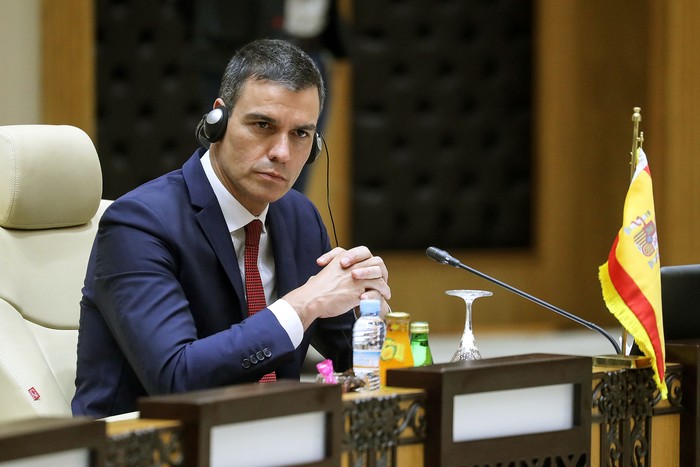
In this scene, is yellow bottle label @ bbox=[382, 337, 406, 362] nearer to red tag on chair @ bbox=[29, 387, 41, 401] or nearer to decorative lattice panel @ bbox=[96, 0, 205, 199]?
red tag on chair @ bbox=[29, 387, 41, 401]

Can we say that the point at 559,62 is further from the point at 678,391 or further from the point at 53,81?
the point at 678,391

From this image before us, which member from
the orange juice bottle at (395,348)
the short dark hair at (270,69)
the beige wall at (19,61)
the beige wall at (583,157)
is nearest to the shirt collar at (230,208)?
the short dark hair at (270,69)

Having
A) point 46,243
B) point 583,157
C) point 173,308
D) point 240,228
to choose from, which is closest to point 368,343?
point 173,308

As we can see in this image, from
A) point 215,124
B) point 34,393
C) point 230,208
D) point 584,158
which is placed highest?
point 584,158

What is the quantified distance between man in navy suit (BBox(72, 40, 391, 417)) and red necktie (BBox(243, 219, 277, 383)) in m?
0.01

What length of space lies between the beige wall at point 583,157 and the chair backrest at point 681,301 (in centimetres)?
311

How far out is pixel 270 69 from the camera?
77.3 inches

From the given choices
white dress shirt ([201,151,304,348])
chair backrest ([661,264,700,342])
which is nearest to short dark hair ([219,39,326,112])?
white dress shirt ([201,151,304,348])

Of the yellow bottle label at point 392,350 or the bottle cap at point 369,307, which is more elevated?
the bottle cap at point 369,307

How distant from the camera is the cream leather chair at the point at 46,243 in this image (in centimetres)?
213

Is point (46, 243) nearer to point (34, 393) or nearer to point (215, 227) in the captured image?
point (34, 393)

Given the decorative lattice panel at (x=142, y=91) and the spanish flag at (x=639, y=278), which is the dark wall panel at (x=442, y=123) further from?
the spanish flag at (x=639, y=278)

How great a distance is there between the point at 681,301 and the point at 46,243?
119 cm

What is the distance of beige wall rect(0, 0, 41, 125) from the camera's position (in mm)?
4168
